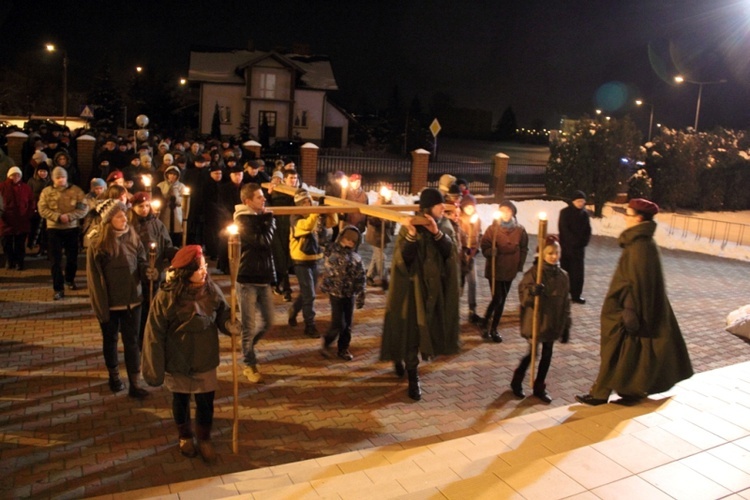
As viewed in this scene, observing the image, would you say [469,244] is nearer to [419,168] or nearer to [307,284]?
[307,284]

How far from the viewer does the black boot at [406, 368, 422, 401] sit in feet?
22.8

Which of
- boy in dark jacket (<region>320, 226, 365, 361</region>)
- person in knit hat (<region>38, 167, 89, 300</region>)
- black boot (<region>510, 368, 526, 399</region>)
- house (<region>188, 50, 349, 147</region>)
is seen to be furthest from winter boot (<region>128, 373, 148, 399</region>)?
house (<region>188, 50, 349, 147</region>)

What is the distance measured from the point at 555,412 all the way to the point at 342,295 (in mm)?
2612

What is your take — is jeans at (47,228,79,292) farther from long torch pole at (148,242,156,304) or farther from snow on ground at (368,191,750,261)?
snow on ground at (368,191,750,261)

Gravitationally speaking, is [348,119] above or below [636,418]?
above

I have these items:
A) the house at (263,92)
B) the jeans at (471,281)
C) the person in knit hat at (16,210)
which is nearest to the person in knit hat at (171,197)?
the person in knit hat at (16,210)

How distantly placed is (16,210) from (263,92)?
35.8 meters

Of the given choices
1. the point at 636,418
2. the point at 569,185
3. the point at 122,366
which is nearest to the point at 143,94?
the point at 569,185

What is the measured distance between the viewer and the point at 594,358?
8570 mm

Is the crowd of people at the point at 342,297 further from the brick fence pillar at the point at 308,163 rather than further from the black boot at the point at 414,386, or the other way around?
the brick fence pillar at the point at 308,163

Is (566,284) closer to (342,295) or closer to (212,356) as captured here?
(342,295)

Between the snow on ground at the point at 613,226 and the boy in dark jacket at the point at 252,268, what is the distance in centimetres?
1080

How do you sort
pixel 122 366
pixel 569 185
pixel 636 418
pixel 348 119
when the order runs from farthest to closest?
pixel 348 119
pixel 569 185
pixel 122 366
pixel 636 418

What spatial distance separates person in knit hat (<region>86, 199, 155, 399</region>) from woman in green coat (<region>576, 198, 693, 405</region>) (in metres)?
4.43
